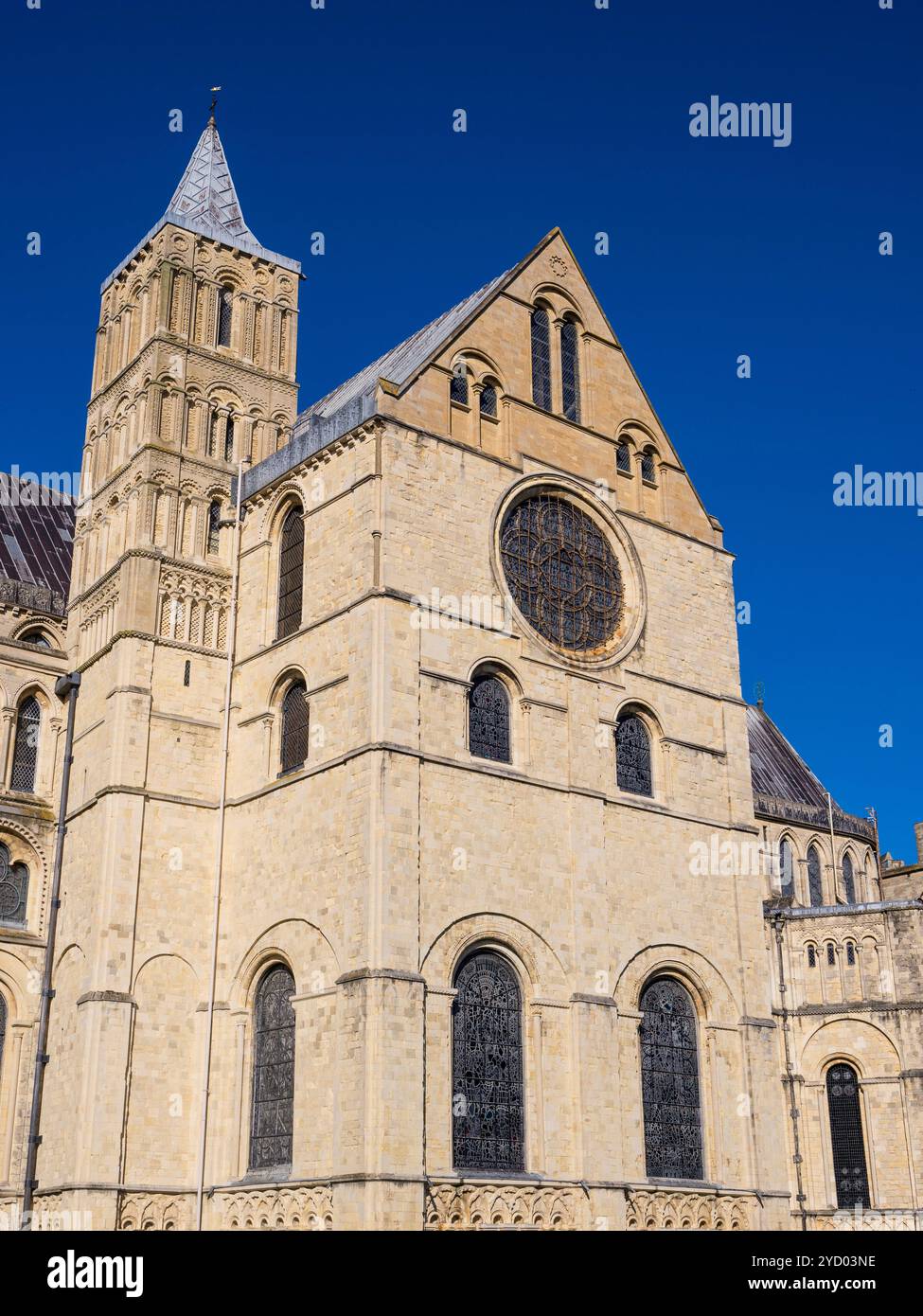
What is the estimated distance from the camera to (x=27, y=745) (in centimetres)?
3575

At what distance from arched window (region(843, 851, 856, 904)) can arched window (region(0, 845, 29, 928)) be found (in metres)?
32.6

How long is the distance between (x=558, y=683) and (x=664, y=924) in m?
6.18

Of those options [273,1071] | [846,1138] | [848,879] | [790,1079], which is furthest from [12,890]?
[848,879]

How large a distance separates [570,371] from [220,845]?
15481 mm

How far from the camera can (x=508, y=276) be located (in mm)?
36406

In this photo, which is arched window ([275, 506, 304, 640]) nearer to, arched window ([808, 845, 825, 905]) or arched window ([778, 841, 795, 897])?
arched window ([778, 841, 795, 897])

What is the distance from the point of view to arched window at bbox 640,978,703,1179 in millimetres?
31609

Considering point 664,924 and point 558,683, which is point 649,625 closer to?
point 558,683

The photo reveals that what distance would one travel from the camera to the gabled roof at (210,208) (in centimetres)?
3875

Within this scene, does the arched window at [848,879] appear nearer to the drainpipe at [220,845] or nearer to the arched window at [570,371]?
the arched window at [570,371]

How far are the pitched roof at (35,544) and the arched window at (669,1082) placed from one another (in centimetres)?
1874

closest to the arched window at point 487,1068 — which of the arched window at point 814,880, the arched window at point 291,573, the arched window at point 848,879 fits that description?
the arched window at point 291,573

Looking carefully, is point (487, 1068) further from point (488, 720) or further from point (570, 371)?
point (570, 371)
